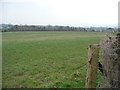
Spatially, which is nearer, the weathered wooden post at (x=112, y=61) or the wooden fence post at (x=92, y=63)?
the wooden fence post at (x=92, y=63)

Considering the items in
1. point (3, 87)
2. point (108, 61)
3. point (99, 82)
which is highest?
point (108, 61)

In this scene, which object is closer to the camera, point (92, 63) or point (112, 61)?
point (92, 63)

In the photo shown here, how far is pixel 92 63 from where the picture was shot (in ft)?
13.1

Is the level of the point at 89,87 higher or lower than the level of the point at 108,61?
lower

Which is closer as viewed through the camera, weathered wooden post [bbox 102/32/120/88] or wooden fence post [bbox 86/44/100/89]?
wooden fence post [bbox 86/44/100/89]

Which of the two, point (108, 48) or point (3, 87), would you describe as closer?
point (108, 48)

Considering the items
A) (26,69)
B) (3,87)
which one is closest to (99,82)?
(3,87)

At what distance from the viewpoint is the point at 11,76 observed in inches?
327

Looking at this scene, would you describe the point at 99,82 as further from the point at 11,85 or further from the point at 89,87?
the point at 11,85

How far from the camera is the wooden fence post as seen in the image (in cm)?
394

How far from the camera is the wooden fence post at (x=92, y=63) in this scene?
3.94 metres

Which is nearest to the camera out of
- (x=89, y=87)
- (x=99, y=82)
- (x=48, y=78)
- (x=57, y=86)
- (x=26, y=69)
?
(x=89, y=87)

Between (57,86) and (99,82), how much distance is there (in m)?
1.85

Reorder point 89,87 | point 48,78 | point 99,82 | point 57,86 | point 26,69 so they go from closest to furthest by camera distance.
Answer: point 89,87
point 99,82
point 57,86
point 48,78
point 26,69
